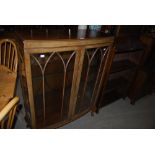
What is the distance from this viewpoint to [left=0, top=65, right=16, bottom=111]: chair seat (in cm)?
95

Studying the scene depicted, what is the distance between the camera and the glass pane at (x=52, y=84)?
1.15 meters

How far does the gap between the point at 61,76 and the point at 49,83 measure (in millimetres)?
141

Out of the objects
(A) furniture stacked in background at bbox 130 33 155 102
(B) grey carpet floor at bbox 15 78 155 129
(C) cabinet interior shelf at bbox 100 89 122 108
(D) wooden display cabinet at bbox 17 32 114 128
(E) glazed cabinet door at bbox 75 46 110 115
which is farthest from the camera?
(C) cabinet interior shelf at bbox 100 89 122 108

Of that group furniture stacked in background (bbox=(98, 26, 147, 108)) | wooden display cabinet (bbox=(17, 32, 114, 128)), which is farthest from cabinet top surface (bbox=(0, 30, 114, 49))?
furniture stacked in background (bbox=(98, 26, 147, 108))

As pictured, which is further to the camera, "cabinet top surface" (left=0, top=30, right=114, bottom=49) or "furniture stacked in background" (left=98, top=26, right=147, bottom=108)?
"furniture stacked in background" (left=98, top=26, right=147, bottom=108)

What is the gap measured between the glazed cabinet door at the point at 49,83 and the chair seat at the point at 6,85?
0.46ft

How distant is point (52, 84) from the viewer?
148 centimetres

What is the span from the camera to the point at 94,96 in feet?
5.89

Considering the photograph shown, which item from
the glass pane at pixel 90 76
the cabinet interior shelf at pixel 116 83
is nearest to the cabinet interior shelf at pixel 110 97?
the cabinet interior shelf at pixel 116 83

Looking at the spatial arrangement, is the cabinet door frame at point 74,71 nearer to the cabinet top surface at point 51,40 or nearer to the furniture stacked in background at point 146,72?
the cabinet top surface at point 51,40

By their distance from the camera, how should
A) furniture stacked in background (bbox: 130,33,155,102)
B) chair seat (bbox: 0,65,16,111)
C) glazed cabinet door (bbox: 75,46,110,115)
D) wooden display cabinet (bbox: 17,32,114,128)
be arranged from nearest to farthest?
1. chair seat (bbox: 0,65,16,111)
2. wooden display cabinet (bbox: 17,32,114,128)
3. glazed cabinet door (bbox: 75,46,110,115)
4. furniture stacked in background (bbox: 130,33,155,102)

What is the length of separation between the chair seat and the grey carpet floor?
710 mm

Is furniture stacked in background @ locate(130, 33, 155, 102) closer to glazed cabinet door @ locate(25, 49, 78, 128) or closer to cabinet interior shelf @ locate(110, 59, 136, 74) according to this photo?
cabinet interior shelf @ locate(110, 59, 136, 74)

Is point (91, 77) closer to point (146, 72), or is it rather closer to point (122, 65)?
point (122, 65)
